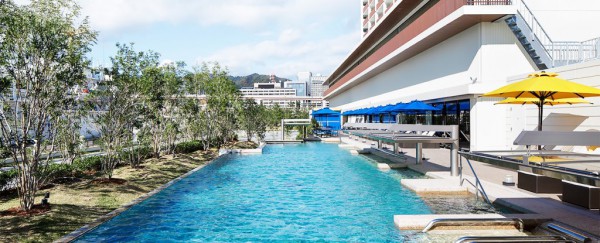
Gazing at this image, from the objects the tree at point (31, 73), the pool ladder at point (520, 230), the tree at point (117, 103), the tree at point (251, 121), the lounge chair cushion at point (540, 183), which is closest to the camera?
the pool ladder at point (520, 230)

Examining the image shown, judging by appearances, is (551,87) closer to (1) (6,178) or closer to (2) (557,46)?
(2) (557,46)

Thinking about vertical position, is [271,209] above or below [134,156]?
below

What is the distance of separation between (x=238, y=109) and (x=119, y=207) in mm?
21123

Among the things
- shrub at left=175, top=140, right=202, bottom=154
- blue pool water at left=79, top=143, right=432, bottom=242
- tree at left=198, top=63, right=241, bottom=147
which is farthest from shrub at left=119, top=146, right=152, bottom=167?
tree at left=198, top=63, right=241, bottom=147

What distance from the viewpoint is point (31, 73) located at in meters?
9.10

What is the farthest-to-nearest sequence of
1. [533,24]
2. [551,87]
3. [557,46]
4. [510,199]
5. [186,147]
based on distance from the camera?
[186,147] → [533,24] → [557,46] → [551,87] → [510,199]

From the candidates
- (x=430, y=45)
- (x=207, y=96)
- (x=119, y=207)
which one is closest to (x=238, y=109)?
(x=207, y=96)

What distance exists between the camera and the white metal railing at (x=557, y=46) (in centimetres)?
1758

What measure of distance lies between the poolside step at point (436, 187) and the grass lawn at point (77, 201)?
315 inches

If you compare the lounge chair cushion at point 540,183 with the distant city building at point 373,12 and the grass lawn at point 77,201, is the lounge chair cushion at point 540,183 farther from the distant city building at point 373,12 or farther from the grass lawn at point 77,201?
the distant city building at point 373,12

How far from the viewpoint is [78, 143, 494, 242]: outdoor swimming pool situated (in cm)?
840

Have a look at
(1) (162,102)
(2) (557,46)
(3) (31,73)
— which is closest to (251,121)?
(1) (162,102)

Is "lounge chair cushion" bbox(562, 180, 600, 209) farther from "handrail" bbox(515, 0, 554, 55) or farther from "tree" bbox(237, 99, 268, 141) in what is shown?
"tree" bbox(237, 99, 268, 141)

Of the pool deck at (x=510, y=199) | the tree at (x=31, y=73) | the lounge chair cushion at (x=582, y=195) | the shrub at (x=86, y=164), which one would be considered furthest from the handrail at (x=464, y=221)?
the shrub at (x=86, y=164)
